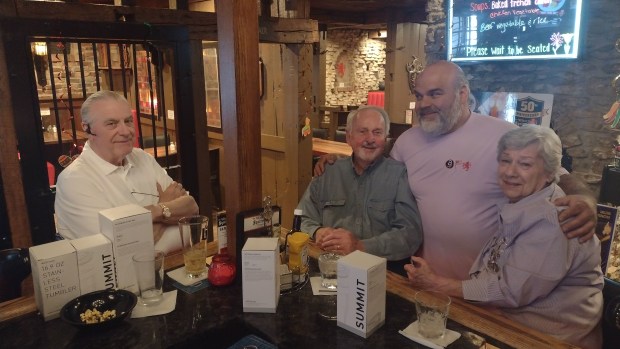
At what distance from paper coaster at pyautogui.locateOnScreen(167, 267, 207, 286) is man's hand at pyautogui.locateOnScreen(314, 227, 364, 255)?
0.57 m

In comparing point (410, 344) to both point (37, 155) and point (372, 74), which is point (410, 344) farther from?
point (372, 74)

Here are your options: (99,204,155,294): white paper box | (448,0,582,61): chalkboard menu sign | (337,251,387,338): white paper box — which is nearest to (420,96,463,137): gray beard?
(337,251,387,338): white paper box

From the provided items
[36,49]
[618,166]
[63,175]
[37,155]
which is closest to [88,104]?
[63,175]

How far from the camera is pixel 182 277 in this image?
1.59 m

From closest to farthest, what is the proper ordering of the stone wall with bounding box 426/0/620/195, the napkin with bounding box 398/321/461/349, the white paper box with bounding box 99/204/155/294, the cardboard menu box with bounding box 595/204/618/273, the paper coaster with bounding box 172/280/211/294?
1. the napkin with bounding box 398/321/461/349
2. the white paper box with bounding box 99/204/155/294
3. the paper coaster with bounding box 172/280/211/294
4. the cardboard menu box with bounding box 595/204/618/273
5. the stone wall with bounding box 426/0/620/195

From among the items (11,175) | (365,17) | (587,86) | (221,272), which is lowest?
(221,272)

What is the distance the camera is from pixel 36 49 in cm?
593

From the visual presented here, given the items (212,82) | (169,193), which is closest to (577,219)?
(169,193)

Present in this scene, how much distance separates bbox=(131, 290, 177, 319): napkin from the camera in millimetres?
1351

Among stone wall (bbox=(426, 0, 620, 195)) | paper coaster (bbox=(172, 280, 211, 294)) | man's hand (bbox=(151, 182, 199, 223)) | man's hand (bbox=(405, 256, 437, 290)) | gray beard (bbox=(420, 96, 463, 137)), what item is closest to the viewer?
paper coaster (bbox=(172, 280, 211, 294))

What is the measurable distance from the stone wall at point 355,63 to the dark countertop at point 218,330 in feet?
32.6

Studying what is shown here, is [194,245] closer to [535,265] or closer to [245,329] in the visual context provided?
[245,329]

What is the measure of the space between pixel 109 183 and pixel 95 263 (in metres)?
0.78

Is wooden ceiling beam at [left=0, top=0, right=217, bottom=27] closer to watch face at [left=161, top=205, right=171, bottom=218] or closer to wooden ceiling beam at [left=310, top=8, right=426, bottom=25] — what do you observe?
watch face at [left=161, top=205, right=171, bottom=218]
